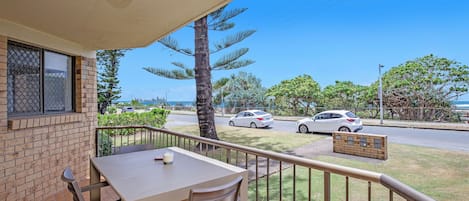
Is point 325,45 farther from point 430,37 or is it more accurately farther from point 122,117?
point 122,117

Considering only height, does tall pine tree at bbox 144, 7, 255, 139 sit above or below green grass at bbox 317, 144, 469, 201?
above

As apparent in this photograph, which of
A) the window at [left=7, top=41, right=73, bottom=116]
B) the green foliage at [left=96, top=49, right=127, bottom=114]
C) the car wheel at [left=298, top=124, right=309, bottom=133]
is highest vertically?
the green foliage at [left=96, top=49, right=127, bottom=114]

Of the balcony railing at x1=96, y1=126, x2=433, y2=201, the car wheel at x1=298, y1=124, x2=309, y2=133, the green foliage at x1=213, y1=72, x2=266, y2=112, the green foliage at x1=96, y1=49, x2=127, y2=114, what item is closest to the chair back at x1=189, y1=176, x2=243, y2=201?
the balcony railing at x1=96, y1=126, x2=433, y2=201

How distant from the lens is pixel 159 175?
1549 millimetres

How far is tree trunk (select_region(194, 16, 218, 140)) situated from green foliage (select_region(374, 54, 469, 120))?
13432 mm

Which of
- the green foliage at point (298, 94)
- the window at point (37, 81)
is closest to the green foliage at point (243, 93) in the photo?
the green foliage at point (298, 94)

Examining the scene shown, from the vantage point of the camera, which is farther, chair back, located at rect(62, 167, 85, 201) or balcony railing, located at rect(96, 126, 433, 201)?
balcony railing, located at rect(96, 126, 433, 201)

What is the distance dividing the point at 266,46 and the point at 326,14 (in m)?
10.1

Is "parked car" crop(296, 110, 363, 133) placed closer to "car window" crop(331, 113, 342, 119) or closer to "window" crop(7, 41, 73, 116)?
"car window" crop(331, 113, 342, 119)

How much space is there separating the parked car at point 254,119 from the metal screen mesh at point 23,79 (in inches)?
396

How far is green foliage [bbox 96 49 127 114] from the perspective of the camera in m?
12.3

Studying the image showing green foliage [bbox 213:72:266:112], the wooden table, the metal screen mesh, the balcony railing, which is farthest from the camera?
green foliage [bbox 213:72:266:112]

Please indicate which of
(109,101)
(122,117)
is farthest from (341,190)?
(109,101)

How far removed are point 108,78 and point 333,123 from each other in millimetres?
11064
